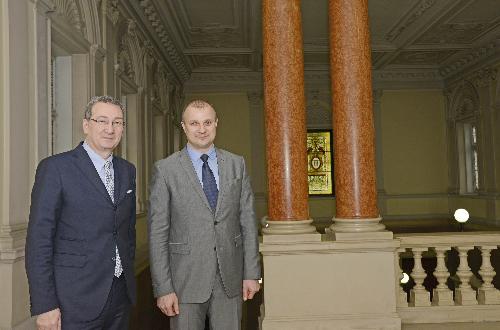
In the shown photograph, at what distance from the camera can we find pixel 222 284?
8.46ft

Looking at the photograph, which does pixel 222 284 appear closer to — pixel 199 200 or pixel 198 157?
pixel 199 200

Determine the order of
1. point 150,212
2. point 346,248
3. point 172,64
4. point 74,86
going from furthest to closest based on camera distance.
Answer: point 172,64, point 74,86, point 346,248, point 150,212

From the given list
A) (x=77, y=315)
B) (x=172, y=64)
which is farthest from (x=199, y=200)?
(x=172, y=64)

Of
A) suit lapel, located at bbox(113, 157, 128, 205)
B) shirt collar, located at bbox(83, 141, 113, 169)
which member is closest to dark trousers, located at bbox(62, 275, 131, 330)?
suit lapel, located at bbox(113, 157, 128, 205)

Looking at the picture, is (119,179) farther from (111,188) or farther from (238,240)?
(238,240)

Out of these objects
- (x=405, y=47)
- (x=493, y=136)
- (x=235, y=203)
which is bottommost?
(x=235, y=203)

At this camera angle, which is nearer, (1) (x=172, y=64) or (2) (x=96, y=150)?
(2) (x=96, y=150)

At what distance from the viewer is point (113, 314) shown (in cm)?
238

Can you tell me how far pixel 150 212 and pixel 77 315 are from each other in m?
0.60

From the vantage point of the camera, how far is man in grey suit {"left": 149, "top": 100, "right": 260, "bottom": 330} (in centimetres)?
249

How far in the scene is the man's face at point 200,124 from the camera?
2398 mm

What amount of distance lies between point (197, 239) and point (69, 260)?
2.10 ft

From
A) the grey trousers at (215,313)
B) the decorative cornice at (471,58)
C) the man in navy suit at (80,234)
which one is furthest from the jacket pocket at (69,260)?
the decorative cornice at (471,58)

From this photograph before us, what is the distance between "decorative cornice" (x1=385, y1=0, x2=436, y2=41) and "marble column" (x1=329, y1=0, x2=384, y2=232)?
17.8 ft
